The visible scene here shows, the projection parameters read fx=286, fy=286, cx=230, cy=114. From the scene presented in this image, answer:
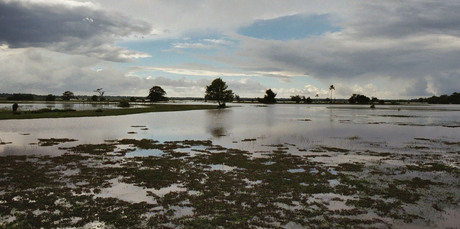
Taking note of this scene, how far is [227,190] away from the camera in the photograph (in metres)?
17.2

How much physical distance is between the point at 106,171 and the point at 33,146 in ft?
49.8

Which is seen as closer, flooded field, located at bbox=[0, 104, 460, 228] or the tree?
flooded field, located at bbox=[0, 104, 460, 228]

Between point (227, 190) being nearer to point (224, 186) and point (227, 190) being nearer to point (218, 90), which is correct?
point (224, 186)

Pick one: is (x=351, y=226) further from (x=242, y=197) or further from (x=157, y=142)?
(x=157, y=142)

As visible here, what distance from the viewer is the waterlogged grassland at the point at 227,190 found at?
13062 mm

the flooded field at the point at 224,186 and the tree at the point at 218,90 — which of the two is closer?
the flooded field at the point at 224,186

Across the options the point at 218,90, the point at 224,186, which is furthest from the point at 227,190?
the point at 218,90

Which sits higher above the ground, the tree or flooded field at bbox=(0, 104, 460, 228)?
the tree

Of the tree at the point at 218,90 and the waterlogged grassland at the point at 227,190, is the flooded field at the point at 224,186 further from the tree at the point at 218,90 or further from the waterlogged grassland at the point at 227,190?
the tree at the point at 218,90

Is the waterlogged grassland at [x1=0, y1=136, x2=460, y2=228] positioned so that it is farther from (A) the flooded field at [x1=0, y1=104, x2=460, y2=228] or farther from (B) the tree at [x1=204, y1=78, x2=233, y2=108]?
(B) the tree at [x1=204, y1=78, x2=233, y2=108]

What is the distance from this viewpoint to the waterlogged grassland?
42.9ft

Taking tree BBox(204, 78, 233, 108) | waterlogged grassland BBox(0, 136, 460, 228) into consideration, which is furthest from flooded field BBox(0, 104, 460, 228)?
tree BBox(204, 78, 233, 108)

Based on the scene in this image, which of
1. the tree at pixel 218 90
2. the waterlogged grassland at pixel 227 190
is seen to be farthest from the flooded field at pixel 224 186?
the tree at pixel 218 90

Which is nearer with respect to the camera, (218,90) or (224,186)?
(224,186)
